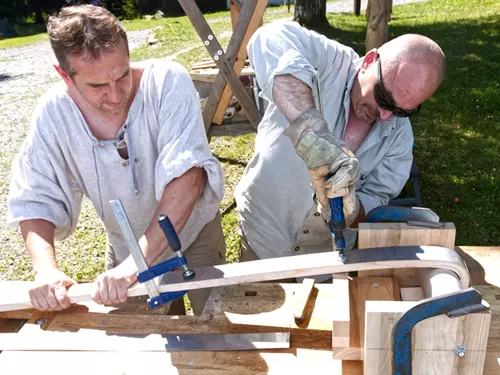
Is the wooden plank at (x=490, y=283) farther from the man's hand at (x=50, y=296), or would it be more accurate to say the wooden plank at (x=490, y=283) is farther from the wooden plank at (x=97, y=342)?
the man's hand at (x=50, y=296)

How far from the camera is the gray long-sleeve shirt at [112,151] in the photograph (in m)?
2.20

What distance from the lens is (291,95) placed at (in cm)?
217

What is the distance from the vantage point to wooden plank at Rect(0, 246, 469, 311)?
1.67 m

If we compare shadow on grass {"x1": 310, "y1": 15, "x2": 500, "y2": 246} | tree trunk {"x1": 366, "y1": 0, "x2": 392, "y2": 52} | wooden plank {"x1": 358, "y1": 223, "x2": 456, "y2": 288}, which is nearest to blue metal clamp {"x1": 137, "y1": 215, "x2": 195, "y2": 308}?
wooden plank {"x1": 358, "y1": 223, "x2": 456, "y2": 288}

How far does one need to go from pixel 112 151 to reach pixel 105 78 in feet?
1.19

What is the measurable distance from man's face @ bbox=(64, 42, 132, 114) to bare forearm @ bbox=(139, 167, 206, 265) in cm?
42

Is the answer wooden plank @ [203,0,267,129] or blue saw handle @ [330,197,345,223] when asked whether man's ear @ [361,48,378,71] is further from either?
wooden plank @ [203,0,267,129]

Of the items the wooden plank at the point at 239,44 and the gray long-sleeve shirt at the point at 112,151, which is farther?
the wooden plank at the point at 239,44

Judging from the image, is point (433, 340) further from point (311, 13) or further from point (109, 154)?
point (311, 13)

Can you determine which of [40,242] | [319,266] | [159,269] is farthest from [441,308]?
[40,242]

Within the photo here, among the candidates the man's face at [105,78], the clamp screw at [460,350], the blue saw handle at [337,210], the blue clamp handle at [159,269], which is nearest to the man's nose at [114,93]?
the man's face at [105,78]

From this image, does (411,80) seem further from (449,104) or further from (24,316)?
(449,104)

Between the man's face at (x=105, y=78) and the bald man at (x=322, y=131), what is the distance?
64cm

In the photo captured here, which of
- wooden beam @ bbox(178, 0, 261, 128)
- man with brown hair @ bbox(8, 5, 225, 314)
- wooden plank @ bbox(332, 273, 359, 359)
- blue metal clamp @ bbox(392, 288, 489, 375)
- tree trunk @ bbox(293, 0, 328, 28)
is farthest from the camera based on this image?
tree trunk @ bbox(293, 0, 328, 28)
